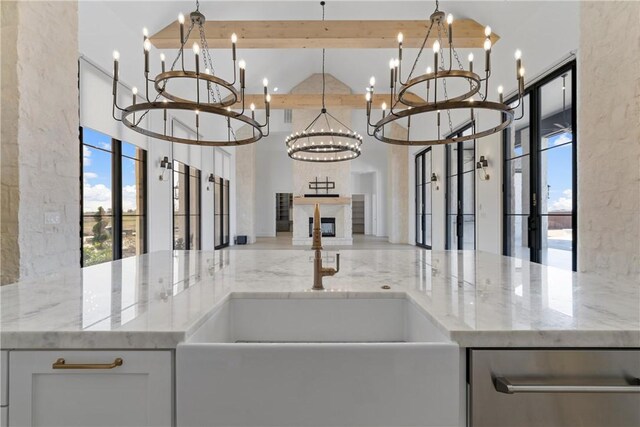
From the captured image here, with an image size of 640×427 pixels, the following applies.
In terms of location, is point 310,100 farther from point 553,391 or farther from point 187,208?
point 553,391

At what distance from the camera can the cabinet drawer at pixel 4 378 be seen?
0.86 m

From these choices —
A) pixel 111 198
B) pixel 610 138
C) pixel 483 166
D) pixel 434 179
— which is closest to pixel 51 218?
pixel 111 198

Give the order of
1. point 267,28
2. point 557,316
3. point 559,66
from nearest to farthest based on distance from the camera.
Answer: point 557,316
point 559,66
point 267,28

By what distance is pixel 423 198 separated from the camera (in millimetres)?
10414

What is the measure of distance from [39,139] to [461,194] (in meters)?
7.18

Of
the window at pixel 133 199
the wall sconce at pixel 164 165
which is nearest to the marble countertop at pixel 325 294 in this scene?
the window at pixel 133 199

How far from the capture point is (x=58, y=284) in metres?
1.53

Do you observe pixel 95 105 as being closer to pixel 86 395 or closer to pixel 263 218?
pixel 86 395

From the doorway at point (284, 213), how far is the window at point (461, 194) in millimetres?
9634

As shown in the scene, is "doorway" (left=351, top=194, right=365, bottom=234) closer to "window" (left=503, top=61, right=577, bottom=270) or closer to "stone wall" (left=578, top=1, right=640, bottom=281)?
"window" (left=503, top=61, right=577, bottom=270)

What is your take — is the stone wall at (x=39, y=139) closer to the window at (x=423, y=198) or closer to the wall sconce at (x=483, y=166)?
the wall sconce at (x=483, y=166)

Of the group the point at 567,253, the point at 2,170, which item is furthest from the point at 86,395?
the point at 567,253

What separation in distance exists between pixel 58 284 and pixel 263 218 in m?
13.3

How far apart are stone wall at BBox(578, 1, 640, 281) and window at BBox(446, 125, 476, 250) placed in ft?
14.6
